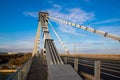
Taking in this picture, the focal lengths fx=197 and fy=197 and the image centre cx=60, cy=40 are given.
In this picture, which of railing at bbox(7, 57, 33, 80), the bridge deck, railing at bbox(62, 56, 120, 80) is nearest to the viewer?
railing at bbox(7, 57, 33, 80)

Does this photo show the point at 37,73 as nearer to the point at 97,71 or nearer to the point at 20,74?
the point at 20,74

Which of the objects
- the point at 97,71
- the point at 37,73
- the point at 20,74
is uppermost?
the point at 97,71

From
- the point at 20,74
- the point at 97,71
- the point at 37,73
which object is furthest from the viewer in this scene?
the point at 37,73

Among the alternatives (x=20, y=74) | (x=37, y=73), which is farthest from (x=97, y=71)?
(x=37, y=73)

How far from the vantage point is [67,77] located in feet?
33.5

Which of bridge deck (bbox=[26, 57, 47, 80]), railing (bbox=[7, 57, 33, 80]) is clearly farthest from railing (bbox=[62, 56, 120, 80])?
railing (bbox=[7, 57, 33, 80])

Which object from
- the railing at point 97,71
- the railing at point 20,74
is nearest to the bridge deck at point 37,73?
the railing at point 20,74

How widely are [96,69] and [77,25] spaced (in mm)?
27715

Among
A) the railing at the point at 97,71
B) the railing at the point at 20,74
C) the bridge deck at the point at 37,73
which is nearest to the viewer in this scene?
the railing at the point at 20,74

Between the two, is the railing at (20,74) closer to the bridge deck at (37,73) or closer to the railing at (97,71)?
the bridge deck at (37,73)

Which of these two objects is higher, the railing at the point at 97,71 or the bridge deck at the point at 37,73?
the railing at the point at 97,71

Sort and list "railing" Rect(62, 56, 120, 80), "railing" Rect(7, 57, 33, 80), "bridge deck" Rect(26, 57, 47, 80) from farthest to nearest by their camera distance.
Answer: "bridge deck" Rect(26, 57, 47, 80), "railing" Rect(62, 56, 120, 80), "railing" Rect(7, 57, 33, 80)

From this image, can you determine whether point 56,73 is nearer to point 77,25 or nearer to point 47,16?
point 77,25

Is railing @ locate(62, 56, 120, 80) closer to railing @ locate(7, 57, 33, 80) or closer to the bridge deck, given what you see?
the bridge deck
